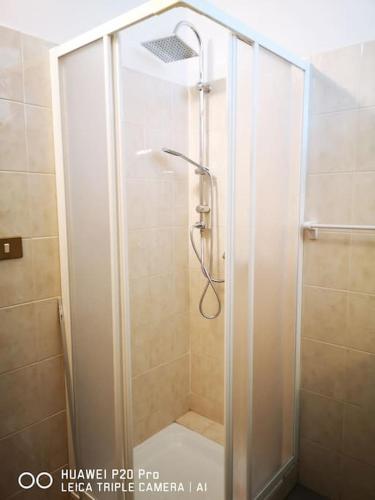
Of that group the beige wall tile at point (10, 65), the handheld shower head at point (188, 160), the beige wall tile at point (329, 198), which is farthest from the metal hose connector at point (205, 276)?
the beige wall tile at point (10, 65)

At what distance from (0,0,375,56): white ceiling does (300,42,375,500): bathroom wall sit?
7 centimetres

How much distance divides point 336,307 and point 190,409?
1.27 meters

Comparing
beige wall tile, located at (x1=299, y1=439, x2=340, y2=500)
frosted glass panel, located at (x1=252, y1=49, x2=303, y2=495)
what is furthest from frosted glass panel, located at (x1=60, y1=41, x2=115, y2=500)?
beige wall tile, located at (x1=299, y1=439, x2=340, y2=500)

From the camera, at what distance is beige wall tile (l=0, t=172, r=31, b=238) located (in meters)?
1.40

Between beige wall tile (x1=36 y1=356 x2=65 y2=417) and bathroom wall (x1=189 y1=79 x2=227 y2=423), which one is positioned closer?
beige wall tile (x1=36 y1=356 x2=65 y2=417)

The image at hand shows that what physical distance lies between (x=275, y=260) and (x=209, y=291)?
78 centimetres

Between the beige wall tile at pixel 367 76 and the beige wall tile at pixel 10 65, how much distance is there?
4.55 ft

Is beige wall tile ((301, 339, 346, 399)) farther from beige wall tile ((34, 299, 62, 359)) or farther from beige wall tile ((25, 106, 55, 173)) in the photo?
beige wall tile ((25, 106, 55, 173))

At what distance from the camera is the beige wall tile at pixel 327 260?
1.63 meters

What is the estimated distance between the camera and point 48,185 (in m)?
1.53

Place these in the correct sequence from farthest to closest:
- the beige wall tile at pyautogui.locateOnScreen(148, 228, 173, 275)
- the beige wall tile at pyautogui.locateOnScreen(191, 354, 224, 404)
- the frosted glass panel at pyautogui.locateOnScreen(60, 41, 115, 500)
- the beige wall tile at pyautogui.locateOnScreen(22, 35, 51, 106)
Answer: the beige wall tile at pyautogui.locateOnScreen(191, 354, 224, 404) < the beige wall tile at pyautogui.locateOnScreen(148, 228, 173, 275) < the beige wall tile at pyautogui.locateOnScreen(22, 35, 51, 106) < the frosted glass panel at pyautogui.locateOnScreen(60, 41, 115, 500)

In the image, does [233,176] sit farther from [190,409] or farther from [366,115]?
[190,409]

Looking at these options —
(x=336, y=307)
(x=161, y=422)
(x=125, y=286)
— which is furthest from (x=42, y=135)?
(x=161, y=422)

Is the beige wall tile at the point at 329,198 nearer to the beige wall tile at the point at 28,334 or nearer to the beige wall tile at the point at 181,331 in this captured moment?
the beige wall tile at the point at 181,331
